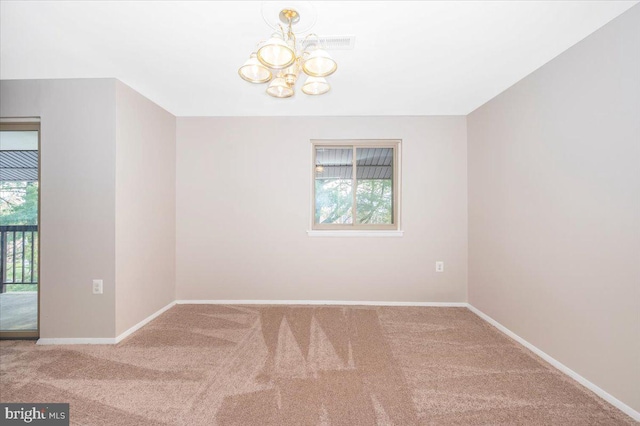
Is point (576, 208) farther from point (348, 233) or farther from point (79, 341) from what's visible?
point (79, 341)

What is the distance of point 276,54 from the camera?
4.34 feet

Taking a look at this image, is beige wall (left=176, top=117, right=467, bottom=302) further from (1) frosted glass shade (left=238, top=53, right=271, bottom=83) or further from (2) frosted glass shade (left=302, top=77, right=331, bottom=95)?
(1) frosted glass shade (left=238, top=53, right=271, bottom=83)

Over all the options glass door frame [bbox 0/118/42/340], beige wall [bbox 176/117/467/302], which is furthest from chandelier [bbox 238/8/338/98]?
glass door frame [bbox 0/118/42/340]

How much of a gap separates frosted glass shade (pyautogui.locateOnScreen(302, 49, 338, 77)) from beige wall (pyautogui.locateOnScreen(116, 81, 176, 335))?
202cm

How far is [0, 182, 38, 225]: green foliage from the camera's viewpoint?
8.08 feet

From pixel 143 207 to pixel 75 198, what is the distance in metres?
0.53

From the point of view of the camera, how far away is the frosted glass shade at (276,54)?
1275mm

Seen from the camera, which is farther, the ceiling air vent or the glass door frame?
the glass door frame

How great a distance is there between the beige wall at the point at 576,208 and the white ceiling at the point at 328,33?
0.85ft

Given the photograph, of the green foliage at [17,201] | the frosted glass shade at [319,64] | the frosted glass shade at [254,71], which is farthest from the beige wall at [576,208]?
the green foliage at [17,201]

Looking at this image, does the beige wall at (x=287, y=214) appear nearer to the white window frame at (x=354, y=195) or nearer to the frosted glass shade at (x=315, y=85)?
the white window frame at (x=354, y=195)

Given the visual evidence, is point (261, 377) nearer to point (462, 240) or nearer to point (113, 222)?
point (113, 222)

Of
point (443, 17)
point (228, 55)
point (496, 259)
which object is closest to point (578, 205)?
point (496, 259)

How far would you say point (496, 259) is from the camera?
2744 mm
